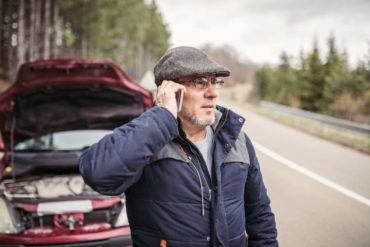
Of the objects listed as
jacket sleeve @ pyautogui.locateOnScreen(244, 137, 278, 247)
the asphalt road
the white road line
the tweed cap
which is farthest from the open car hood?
the white road line

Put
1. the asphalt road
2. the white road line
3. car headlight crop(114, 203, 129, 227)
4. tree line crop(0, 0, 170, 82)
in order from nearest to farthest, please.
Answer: car headlight crop(114, 203, 129, 227), the asphalt road, the white road line, tree line crop(0, 0, 170, 82)

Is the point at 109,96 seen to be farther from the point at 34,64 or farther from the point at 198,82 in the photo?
the point at 198,82

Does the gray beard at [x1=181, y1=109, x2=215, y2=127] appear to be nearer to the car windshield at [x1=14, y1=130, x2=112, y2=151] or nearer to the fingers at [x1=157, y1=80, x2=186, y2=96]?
the fingers at [x1=157, y1=80, x2=186, y2=96]

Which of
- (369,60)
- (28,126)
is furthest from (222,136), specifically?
(369,60)

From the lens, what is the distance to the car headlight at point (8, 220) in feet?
12.1

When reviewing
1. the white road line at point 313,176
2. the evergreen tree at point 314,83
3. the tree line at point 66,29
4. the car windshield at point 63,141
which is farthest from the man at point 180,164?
the evergreen tree at point 314,83

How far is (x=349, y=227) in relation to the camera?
5.43m

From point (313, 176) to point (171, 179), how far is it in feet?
22.3

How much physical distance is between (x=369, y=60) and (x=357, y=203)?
41.6 m

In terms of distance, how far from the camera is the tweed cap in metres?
2.18

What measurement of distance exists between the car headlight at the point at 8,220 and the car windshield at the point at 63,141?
3.98 feet

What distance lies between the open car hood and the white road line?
14.2 ft

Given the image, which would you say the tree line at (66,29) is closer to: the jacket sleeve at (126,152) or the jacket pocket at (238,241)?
the jacket sleeve at (126,152)

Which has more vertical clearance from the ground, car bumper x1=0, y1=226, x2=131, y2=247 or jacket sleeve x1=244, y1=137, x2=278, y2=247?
jacket sleeve x1=244, y1=137, x2=278, y2=247
